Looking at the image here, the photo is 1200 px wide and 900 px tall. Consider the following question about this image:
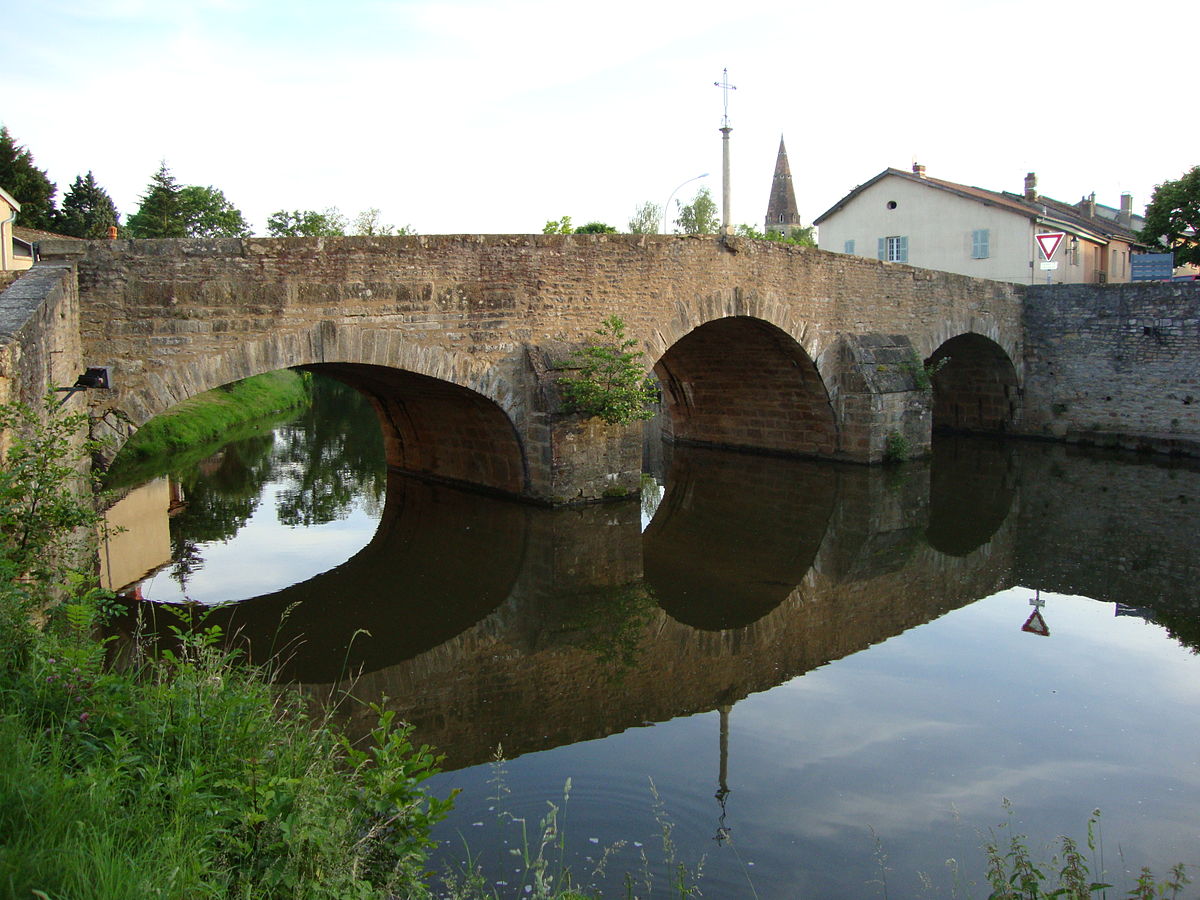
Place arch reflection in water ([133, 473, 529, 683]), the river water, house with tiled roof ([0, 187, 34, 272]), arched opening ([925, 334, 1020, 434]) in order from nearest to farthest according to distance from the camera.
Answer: the river water
arch reflection in water ([133, 473, 529, 683])
house with tiled roof ([0, 187, 34, 272])
arched opening ([925, 334, 1020, 434])

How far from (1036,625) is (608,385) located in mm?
5310

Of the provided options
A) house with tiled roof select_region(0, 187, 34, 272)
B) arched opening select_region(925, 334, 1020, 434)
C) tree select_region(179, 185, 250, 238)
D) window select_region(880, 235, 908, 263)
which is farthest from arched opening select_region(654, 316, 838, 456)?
tree select_region(179, 185, 250, 238)

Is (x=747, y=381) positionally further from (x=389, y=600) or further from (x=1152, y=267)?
(x=1152, y=267)

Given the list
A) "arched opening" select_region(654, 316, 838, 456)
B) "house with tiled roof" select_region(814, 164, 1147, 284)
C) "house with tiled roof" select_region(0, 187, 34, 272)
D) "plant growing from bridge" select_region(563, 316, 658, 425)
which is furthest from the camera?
"house with tiled roof" select_region(814, 164, 1147, 284)

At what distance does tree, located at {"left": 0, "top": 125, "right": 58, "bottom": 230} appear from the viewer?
2930cm

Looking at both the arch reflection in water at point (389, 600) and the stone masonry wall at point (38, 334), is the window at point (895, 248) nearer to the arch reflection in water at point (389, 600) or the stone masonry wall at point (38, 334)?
the arch reflection in water at point (389, 600)

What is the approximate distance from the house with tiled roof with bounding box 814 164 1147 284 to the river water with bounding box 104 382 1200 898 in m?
11.1

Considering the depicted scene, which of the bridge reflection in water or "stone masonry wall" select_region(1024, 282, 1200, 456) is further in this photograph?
"stone masonry wall" select_region(1024, 282, 1200, 456)

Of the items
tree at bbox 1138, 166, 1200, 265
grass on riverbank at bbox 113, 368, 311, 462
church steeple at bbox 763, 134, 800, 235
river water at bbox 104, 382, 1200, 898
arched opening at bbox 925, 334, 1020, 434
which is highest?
church steeple at bbox 763, 134, 800, 235

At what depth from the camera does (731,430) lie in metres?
16.5

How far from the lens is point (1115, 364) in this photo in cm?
1747

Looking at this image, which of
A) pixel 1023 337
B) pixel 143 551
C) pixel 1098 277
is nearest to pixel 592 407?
pixel 143 551

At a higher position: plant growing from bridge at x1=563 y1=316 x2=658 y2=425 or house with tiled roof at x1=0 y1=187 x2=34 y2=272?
house with tiled roof at x1=0 y1=187 x2=34 y2=272

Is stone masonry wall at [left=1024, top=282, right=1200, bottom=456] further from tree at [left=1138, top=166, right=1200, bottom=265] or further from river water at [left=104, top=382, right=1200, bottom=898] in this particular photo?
tree at [left=1138, top=166, right=1200, bottom=265]
